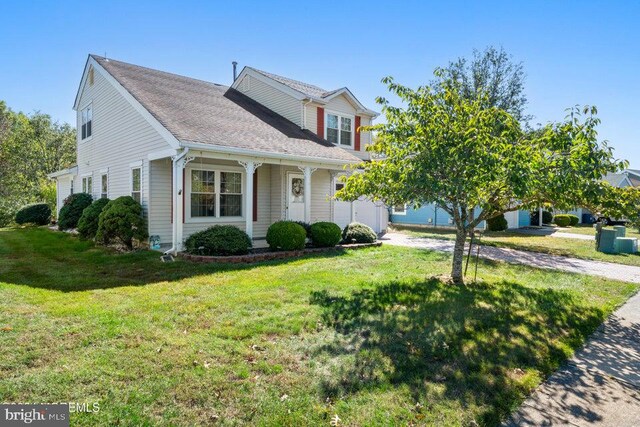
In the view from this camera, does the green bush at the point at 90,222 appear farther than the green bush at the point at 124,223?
Yes

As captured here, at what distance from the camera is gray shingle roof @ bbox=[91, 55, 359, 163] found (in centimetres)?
1026

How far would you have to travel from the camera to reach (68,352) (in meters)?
3.67

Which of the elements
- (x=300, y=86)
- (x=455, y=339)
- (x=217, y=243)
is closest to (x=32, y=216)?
(x=300, y=86)

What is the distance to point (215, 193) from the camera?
11.6 meters

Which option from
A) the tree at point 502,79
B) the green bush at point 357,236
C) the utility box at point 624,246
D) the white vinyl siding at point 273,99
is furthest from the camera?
the tree at point 502,79

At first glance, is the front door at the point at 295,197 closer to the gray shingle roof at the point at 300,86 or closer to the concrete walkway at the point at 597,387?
the gray shingle roof at the point at 300,86

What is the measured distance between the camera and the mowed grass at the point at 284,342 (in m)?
2.97

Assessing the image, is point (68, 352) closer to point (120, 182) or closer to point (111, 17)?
point (120, 182)

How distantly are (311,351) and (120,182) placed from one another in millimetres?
11576

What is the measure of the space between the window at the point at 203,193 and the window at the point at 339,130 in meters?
6.49

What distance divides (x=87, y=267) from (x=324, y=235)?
6289mm

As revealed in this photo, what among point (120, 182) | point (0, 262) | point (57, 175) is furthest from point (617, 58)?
point (57, 175)

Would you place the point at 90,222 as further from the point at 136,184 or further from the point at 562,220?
the point at 562,220

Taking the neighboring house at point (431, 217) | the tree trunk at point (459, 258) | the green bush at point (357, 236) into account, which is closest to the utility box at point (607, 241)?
the green bush at point (357, 236)
